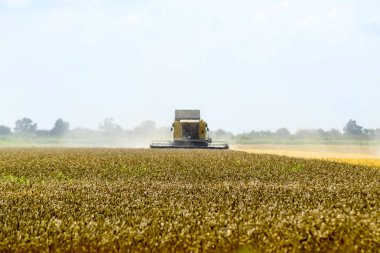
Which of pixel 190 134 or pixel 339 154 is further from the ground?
pixel 190 134

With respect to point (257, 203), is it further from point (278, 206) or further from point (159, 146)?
point (159, 146)

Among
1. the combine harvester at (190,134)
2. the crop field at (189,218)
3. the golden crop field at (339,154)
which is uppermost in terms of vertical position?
the combine harvester at (190,134)

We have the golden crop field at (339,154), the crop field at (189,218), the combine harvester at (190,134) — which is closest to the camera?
the crop field at (189,218)

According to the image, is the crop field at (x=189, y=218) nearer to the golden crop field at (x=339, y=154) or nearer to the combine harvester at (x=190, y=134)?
the golden crop field at (x=339, y=154)

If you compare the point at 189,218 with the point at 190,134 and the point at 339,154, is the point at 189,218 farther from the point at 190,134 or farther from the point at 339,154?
the point at 339,154

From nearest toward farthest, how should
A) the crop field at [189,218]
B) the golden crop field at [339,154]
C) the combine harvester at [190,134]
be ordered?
the crop field at [189,218], the golden crop field at [339,154], the combine harvester at [190,134]

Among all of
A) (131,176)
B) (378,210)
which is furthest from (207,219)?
(131,176)

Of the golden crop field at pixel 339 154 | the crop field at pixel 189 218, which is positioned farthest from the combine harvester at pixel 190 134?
the crop field at pixel 189 218

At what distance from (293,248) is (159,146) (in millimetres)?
48335

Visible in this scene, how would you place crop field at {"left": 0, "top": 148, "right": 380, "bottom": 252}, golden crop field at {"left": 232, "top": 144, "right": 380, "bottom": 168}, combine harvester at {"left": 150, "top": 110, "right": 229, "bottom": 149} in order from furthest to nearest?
combine harvester at {"left": 150, "top": 110, "right": 229, "bottom": 149} → golden crop field at {"left": 232, "top": 144, "right": 380, "bottom": 168} → crop field at {"left": 0, "top": 148, "right": 380, "bottom": 252}

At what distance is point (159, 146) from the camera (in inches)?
2270

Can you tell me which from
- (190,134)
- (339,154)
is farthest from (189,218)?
(339,154)

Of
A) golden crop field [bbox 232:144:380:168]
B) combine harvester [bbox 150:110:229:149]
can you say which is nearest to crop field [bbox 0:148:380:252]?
golden crop field [bbox 232:144:380:168]

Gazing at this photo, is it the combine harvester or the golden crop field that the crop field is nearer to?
the golden crop field
